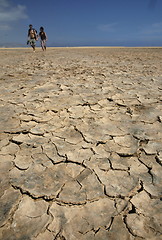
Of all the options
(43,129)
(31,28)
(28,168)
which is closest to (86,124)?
(43,129)

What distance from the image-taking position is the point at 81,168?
1.21 meters

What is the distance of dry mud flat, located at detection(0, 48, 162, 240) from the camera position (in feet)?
2.80

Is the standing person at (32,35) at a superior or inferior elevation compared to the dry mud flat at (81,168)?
superior

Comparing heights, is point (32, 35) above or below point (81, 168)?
above

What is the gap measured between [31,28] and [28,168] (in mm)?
8182

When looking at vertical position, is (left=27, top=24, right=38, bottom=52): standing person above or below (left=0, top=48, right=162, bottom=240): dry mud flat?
above

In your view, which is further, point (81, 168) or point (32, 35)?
point (32, 35)

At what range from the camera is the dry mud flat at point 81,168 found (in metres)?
0.85

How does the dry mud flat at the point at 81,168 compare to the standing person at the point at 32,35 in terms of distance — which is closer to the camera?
the dry mud flat at the point at 81,168

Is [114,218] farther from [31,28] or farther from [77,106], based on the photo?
[31,28]

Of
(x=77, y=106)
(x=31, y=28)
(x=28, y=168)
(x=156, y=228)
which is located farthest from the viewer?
(x=31, y=28)

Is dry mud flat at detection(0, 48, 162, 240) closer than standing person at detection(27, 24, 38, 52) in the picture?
Yes

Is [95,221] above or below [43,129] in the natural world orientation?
below

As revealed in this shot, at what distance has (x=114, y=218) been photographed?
2.90 ft
